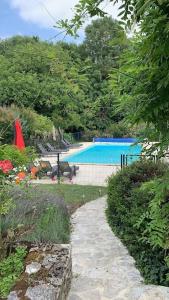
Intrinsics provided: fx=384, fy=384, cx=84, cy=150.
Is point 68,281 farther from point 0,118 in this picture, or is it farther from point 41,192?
point 0,118

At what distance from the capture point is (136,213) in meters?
6.42

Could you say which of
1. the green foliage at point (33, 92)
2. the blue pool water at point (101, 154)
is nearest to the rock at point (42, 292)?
the blue pool water at point (101, 154)

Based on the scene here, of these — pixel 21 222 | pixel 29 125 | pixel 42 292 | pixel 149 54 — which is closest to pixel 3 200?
pixel 21 222

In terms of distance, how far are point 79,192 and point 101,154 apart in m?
13.3

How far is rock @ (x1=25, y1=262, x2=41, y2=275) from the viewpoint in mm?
4938

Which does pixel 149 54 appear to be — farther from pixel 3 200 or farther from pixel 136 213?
pixel 136 213

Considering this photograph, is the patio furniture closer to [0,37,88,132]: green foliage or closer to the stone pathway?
[0,37,88,132]: green foliage

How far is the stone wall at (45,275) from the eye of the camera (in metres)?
4.45

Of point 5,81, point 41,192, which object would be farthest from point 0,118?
point 41,192

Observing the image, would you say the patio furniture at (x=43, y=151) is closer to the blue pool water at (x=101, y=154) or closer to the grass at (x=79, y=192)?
the blue pool water at (x=101, y=154)

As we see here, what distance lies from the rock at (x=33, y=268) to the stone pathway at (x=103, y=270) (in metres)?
0.70

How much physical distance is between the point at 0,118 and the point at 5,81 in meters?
7.33

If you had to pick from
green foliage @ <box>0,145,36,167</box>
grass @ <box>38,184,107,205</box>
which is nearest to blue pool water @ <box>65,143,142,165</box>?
grass @ <box>38,184,107,205</box>

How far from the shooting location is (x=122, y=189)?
26.3 ft
